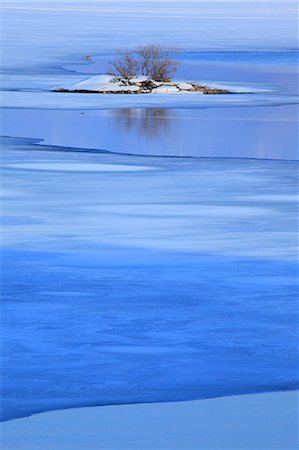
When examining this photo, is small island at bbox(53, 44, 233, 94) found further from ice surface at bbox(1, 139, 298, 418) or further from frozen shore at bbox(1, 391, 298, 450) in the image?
frozen shore at bbox(1, 391, 298, 450)

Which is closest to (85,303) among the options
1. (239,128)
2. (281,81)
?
(239,128)

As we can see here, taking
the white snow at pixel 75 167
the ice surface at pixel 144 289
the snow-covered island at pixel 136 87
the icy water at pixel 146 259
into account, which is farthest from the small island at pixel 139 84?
the ice surface at pixel 144 289

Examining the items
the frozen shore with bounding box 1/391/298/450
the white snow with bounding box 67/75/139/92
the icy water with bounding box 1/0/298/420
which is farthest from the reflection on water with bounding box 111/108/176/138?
the frozen shore with bounding box 1/391/298/450

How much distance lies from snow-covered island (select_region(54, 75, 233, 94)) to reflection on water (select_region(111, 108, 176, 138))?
14.3ft

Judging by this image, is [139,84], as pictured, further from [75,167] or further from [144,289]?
[144,289]

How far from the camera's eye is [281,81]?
29672 millimetres

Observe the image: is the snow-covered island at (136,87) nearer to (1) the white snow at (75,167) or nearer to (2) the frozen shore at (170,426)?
(1) the white snow at (75,167)

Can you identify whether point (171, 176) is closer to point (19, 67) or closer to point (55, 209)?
point (55, 209)

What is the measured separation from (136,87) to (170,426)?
73.7ft

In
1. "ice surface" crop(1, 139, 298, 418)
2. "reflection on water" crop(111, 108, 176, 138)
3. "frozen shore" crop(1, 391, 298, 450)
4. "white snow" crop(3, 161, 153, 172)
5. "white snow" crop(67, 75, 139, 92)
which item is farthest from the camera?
"white snow" crop(67, 75, 139, 92)

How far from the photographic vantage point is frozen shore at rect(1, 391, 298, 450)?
4.50 metres

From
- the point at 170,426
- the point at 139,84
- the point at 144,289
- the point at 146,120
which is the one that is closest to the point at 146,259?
the point at 144,289

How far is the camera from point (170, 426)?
474 cm

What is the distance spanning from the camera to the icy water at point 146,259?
5504mm
